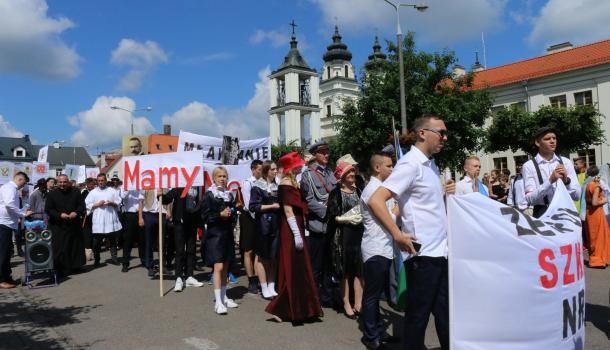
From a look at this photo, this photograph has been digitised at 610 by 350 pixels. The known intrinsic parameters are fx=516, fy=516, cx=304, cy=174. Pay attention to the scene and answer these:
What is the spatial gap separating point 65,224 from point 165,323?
5063 mm

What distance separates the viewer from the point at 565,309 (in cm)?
355

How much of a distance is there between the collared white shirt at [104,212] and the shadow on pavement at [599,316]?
9.30 metres

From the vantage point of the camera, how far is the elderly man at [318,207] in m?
6.59

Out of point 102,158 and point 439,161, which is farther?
point 102,158

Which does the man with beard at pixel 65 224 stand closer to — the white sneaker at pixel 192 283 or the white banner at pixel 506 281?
the white sneaker at pixel 192 283

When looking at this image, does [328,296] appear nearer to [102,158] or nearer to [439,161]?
[439,161]

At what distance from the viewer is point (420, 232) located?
3719 millimetres

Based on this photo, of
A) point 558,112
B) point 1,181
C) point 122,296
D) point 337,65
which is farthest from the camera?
point 337,65

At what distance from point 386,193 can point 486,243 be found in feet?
2.47

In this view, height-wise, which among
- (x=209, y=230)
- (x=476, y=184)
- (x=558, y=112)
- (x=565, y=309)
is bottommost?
(x=565, y=309)

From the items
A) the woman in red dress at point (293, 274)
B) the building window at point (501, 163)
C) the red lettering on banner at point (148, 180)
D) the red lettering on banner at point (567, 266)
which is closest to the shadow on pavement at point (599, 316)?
the red lettering on banner at point (567, 266)

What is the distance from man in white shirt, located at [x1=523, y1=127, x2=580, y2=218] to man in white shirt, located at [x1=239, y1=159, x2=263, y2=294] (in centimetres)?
403

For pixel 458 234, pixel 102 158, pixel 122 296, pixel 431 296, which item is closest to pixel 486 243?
pixel 458 234

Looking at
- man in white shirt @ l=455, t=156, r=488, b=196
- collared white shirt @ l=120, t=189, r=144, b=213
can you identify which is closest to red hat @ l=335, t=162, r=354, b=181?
man in white shirt @ l=455, t=156, r=488, b=196
